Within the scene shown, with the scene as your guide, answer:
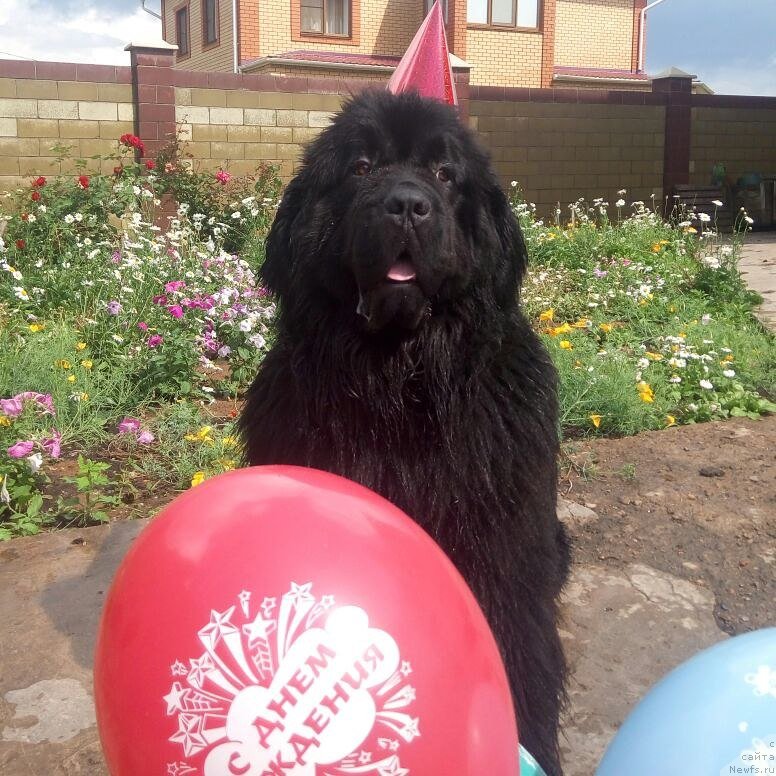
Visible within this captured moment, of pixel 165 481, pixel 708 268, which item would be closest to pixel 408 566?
pixel 165 481

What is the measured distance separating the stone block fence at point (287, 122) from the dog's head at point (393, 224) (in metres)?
3.84

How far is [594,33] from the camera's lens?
23.6m

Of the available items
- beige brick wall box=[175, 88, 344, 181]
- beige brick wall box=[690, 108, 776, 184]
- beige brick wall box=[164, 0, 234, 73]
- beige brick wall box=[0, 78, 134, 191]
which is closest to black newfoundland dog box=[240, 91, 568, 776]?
beige brick wall box=[0, 78, 134, 191]

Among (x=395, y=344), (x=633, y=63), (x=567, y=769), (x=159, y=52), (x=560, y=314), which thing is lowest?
(x=567, y=769)

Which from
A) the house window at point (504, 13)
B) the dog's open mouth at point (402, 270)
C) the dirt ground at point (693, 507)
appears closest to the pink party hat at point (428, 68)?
the dog's open mouth at point (402, 270)

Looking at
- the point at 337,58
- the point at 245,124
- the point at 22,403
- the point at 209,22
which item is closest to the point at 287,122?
the point at 245,124

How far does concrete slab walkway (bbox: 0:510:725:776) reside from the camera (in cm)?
213

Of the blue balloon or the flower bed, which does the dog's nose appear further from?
the blue balloon

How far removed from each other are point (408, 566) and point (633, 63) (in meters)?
26.1

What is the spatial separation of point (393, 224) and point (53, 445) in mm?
2121

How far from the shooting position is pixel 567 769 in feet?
6.93

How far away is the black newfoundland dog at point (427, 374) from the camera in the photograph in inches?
81.2

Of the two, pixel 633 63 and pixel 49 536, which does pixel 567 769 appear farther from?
pixel 633 63

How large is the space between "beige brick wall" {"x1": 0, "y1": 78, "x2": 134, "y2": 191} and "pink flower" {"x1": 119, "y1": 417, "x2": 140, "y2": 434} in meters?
5.52
